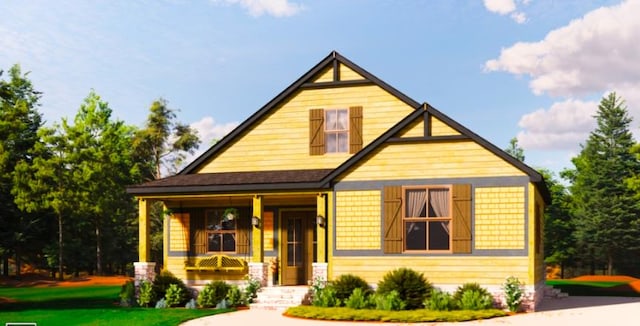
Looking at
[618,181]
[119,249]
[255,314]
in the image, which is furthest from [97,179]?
[618,181]

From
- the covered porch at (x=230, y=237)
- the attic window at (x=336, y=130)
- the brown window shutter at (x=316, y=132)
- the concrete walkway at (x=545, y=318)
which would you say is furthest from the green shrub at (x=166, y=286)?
the attic window at (x=336, y=130)

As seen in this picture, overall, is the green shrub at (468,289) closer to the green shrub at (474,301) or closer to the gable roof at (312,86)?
the green shrub at (474,301)

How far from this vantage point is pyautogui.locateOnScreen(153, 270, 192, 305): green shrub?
21.2 m

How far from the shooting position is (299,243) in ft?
74.5

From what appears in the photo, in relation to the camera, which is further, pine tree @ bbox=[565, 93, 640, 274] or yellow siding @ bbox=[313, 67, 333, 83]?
pine tree @ bbox=[565, 93, 640, 274]

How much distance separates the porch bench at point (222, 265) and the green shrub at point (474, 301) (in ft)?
23.0

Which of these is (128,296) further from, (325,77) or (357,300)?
(325,77)

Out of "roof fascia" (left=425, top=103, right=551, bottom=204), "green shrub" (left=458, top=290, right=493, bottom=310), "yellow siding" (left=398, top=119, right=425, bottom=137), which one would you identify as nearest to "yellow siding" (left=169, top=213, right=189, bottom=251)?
"yellow siding" (left=398, top=119, right=425, bottom=137)

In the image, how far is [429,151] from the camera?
1933 centimetres

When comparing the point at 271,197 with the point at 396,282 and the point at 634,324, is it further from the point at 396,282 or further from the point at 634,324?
the point at 634,324

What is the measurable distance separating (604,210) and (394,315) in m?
27.2

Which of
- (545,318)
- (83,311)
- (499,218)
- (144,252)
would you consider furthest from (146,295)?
(545,318)

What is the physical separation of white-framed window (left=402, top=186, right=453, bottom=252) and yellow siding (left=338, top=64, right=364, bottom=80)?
5.03 meters

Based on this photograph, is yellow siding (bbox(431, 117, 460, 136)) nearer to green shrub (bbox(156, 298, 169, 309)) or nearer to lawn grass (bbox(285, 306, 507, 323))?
lawn grass (bbox(285, 306, 507, 323))
